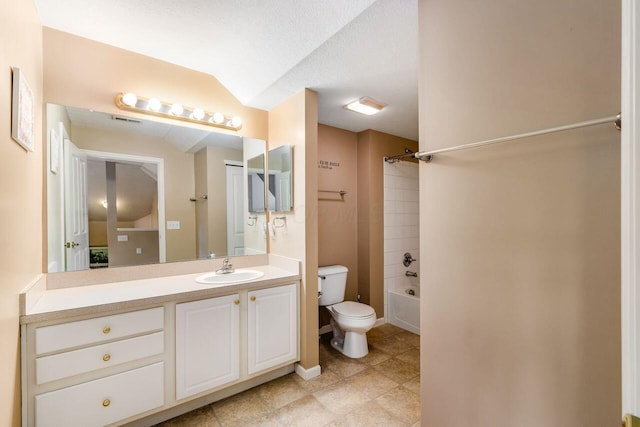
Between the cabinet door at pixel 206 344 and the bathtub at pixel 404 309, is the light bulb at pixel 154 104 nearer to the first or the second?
the cabinet door at pixel 206 344

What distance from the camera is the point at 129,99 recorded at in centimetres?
186

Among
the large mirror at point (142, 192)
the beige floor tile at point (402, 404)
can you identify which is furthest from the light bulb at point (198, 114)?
the beige floor tile at point (402, 404)

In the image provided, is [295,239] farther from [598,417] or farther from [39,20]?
[39,20]

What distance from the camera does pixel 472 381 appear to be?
3.52 ft

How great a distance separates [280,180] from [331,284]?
3.94 feet

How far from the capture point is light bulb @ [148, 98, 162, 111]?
195 cm

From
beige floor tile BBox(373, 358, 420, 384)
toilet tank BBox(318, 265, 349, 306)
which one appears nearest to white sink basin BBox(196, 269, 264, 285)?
toilet tank BBox(318, 265, 349, 306)

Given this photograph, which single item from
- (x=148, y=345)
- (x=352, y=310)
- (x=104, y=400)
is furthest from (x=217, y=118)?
(x=352, y=310)

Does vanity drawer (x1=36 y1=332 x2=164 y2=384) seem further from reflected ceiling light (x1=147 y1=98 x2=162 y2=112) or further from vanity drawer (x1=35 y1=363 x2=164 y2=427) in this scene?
reflected ceiling light (x1=147 y1=98 x2=162 y2=112)

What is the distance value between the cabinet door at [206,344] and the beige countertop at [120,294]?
81 millimetres

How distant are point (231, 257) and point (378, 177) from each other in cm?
193

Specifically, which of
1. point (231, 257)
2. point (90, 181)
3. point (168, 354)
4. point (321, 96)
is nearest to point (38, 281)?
point (90, 181)

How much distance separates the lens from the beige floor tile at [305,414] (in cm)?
169

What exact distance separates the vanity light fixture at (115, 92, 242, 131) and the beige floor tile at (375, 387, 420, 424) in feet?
8.09
